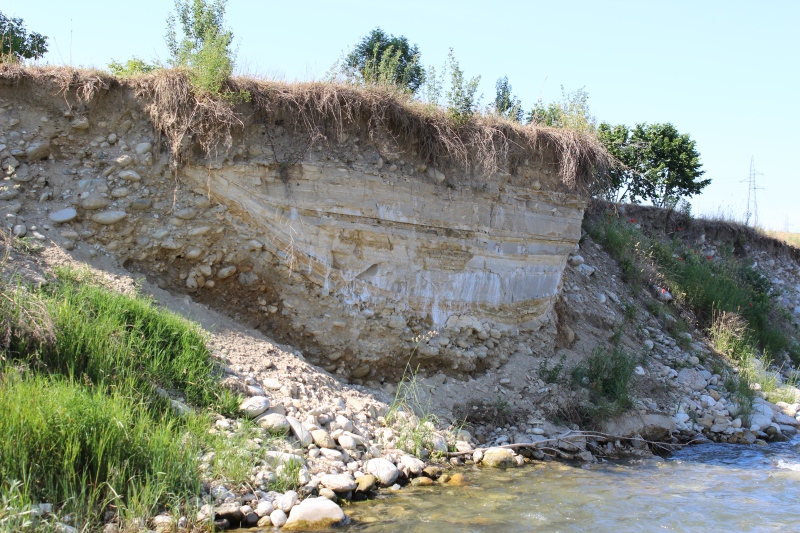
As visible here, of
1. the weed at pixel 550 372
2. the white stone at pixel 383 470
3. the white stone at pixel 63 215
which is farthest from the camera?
the weed at pixel 550 372

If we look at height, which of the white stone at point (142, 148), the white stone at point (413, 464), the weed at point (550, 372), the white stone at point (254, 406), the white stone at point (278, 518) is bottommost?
the white stone at point (278, 518)

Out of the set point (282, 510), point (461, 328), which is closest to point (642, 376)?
point (461, 328)

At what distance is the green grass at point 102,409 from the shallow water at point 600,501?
0.96 meters

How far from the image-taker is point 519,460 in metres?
6.43

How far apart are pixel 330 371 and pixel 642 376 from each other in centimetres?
446

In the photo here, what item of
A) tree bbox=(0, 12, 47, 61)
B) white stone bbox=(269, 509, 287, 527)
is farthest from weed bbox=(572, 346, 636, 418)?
tree bbox=(0, 12, 47, 61)

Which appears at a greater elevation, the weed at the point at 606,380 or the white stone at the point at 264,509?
the weed at the point at 606,380

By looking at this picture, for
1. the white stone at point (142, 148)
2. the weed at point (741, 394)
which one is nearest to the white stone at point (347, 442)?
the white stone at point (142, 148)

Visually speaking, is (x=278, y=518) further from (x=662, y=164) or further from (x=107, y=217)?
(x=662, y=164)

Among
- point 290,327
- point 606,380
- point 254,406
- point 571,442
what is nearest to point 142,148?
point 290,327

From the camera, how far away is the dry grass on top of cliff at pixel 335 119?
6754 millimetres

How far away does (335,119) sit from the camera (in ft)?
23.8

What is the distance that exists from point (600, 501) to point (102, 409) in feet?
12.8

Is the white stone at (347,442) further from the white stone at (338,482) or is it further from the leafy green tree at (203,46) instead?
the leafy green tree at (203,46)
